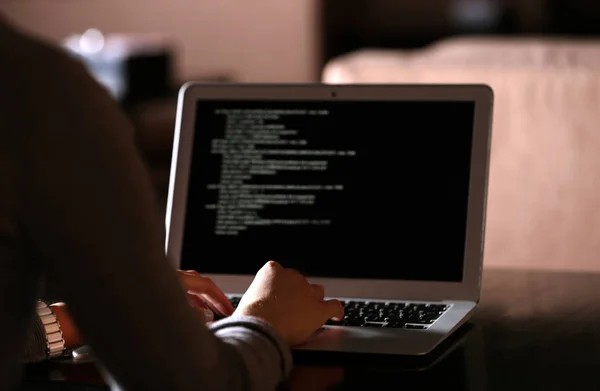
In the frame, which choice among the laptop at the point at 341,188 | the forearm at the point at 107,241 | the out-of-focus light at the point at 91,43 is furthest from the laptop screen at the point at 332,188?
the out-of-focus light at the point at 91,43

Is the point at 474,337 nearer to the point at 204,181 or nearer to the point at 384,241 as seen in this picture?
the point at 384,241

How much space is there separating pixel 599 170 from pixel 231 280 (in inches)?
46.6

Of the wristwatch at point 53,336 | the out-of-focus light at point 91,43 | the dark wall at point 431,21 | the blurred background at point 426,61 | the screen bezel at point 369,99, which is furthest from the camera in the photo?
the dark wall at point 431,21

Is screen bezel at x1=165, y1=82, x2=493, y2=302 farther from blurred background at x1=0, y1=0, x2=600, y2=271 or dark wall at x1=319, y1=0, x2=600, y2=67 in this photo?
dark wall at x1=319, y1=0, x2=600, y2=67

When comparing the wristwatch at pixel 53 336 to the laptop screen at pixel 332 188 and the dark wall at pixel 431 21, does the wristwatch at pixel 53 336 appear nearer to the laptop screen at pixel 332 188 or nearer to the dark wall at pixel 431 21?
the laptop screen at pixel 332 188

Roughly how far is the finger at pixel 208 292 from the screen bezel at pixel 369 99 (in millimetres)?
104

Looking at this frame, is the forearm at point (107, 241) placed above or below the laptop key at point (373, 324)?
above

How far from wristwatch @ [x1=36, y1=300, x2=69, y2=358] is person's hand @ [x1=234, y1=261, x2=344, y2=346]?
172mm

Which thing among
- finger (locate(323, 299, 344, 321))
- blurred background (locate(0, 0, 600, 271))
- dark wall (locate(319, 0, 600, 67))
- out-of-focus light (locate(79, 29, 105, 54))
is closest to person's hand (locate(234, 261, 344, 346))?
finger (locate(323, 299, 344, 321))

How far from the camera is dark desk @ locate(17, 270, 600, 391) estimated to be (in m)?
0.83

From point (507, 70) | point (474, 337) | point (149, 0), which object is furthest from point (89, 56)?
point (474, 337)

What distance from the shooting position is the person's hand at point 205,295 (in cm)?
99

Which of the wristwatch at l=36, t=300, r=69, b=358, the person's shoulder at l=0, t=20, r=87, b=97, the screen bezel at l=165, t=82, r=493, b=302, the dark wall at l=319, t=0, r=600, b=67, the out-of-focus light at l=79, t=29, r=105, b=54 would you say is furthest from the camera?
the dark wall at l=319, t=0, r=600, b=67

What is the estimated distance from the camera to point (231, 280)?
117 centimetres
